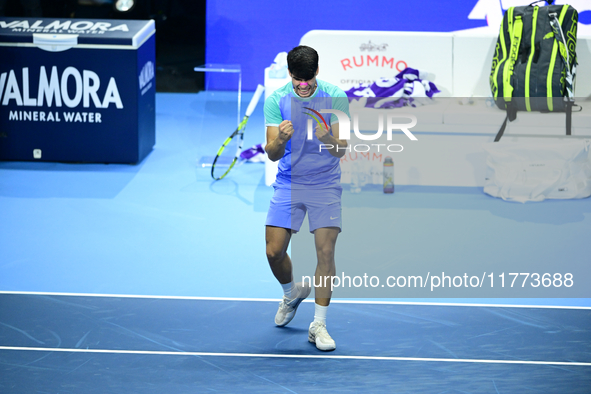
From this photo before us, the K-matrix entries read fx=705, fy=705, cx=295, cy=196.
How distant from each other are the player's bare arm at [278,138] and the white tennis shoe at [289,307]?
824 mm

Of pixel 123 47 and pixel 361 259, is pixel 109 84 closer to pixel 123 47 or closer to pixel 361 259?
pixel 123 47

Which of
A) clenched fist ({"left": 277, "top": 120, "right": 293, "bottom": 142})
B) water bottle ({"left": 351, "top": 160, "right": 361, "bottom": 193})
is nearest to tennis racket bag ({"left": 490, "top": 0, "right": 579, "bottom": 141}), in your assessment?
water bottle ({"left": 351, "top": 160, "right": 361, "bottom": 193})

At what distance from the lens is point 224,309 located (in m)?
4.21

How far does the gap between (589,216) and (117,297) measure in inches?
153

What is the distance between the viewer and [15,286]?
447 cm

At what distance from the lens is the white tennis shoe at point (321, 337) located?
3.67 m


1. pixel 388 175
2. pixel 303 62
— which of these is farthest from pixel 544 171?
pixel 303 62

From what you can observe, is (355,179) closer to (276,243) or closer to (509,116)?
(509,116)

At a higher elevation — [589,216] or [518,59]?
[518,59]

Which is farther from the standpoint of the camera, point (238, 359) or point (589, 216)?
point (589, 216)

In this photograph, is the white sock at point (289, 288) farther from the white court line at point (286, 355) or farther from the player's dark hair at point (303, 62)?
the player's dark hair at point (303, 62)

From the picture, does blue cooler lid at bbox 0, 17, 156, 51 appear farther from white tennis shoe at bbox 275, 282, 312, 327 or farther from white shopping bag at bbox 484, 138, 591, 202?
white tennis shoe at bbox 275, 282, 312, 327

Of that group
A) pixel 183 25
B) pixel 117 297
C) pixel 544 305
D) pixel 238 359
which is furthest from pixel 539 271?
pixel 183 25

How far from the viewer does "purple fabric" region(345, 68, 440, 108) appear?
678cm
